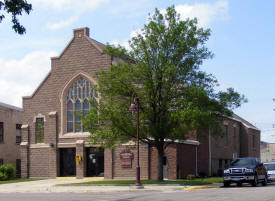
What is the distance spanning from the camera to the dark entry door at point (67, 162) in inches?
1572

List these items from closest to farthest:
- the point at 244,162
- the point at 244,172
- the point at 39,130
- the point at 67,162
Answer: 1. the point at 244,172
2. the point at 244,162
3. the point at 67,162
4. the point at 39,130

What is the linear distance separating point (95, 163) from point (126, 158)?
326 centimetres

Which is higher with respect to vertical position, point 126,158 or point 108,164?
point 126,158

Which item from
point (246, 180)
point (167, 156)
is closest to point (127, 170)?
point (167, 156)

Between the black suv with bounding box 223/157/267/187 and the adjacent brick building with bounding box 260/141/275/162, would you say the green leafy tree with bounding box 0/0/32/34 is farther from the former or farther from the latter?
the adjacent brick building with bounding box 260/141/275/162

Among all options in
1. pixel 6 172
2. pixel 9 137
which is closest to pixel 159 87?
pixel 6 172

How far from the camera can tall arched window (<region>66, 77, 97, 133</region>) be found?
129 ft

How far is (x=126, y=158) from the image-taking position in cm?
3694

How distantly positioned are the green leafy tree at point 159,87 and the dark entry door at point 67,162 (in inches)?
366

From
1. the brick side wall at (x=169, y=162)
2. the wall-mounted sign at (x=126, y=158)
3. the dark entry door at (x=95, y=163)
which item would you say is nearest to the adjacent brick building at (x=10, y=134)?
the dark entry door at (x=95, y=163)

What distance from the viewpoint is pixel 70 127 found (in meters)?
39.9

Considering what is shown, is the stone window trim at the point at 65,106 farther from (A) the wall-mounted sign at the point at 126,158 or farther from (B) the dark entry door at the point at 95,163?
(A) the wall-mounted sign at the point at 126,158

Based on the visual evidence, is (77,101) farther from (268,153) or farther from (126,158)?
(268,153)

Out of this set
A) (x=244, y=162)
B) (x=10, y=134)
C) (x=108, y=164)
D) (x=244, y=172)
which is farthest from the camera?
(x=10, y=134)
